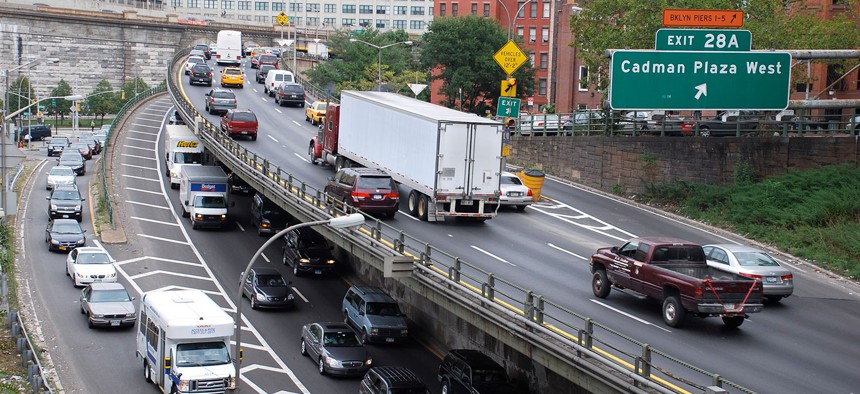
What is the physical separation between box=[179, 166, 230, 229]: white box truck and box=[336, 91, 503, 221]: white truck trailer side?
49.4ft

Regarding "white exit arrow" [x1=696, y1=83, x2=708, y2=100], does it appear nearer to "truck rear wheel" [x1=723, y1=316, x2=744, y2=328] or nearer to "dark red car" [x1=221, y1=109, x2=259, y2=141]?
"truck rear wheel" [x1=723, y1=316, x2=744, y2=328]

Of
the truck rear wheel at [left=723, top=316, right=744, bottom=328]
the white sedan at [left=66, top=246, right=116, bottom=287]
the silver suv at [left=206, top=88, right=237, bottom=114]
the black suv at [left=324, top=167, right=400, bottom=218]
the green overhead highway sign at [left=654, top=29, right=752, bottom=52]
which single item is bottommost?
the white sedan at [left=66, top=246, right=116, bottom=287]

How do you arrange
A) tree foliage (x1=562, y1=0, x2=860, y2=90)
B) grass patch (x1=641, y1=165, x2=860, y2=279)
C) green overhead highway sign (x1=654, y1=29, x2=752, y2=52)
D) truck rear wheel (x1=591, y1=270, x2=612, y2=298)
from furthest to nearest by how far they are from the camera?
1. tree foliage (x1=562, y1=0, x2=860, y2=90)
2. green overhead highway sign (x1=654, y1=29, x2=752, y2=52)
3. grass patch (x1=641, y1=165, x2=860, y2=279)
4. truck rear wheel (x1=591, y1=270, x2=612, y2=298)

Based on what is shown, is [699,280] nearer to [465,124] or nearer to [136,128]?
[465,124]

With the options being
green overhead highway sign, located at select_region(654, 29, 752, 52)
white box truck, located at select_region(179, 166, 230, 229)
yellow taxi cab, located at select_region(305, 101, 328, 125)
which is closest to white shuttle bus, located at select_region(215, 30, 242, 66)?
yellow taxi cab, located at select_region(305, 101, 328, 125)

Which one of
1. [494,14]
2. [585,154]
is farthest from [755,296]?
[494,14]

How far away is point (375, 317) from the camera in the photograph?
35.1m

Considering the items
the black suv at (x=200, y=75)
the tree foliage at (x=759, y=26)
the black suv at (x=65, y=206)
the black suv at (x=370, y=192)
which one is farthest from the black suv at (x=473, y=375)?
the black suv at (x=200, y=75)

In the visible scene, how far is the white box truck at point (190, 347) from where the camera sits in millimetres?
27484

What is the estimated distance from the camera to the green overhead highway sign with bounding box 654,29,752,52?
38344 millimetres

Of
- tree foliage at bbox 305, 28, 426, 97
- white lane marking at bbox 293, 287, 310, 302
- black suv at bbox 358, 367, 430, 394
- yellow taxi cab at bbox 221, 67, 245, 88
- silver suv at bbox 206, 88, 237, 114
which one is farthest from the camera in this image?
tree foliage at bbox 305, 28, 426, 97

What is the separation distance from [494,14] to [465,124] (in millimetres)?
84519

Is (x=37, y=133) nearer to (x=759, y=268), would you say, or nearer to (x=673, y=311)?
(x=759, y=268)

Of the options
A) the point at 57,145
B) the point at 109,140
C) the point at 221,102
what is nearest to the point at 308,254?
the point at 221,102
